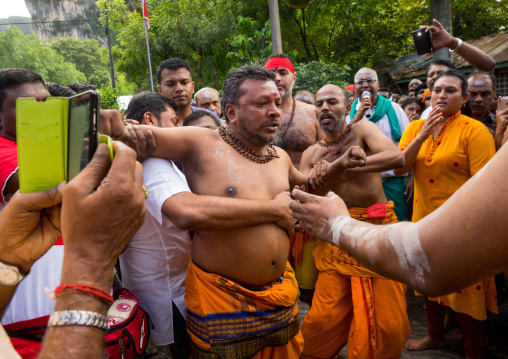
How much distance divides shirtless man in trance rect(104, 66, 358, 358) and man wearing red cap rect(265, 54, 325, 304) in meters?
1.05

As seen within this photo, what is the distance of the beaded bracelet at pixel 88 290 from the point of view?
3.15 ft

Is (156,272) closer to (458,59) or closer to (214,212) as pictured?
(214,212)

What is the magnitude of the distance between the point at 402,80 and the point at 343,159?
12653 mm

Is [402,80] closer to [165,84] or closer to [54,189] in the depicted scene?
[165,84]

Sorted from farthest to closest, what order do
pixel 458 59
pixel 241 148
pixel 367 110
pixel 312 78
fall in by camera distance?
pixel 458 59
pixel 312 78
pixel 367 110
pixel 241 148

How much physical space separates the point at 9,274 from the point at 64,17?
8285cm

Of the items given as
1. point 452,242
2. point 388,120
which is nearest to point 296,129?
point 388,120

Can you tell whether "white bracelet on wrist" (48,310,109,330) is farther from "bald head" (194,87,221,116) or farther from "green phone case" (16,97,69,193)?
"bald head" (194,87,221,116)

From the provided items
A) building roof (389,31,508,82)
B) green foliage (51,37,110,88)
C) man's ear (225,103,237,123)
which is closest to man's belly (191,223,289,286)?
man's ear (225,103,237,123)

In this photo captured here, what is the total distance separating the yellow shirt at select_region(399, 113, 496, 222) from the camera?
3.11 meters

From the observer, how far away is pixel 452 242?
1.00 metres

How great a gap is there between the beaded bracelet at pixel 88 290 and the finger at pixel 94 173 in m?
0.25

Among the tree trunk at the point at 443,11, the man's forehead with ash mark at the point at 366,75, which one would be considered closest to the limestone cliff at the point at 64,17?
the tree trunk at the point at 443,11

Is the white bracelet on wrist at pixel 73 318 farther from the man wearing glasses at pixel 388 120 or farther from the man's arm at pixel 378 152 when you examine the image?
the man wearing glasses at pixel 388 120
